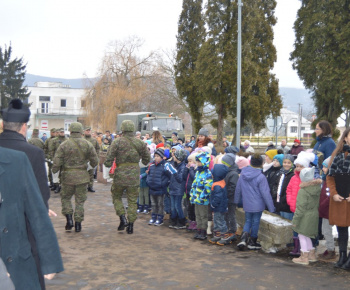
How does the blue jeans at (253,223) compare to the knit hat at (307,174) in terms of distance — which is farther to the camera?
the blue jeans at (253,223)

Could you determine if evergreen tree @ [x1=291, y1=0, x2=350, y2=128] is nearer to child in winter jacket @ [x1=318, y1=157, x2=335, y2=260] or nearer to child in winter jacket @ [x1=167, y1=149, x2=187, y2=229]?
child in winter jacket @ [x1=167, y1=149, x2=187, y2=229]

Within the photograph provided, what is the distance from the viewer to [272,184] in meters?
8.15

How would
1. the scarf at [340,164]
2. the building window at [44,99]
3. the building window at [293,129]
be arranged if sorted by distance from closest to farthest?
1. the scarf at [340,164]
2. the building window at [44,99]
3. the building window at [293,129]

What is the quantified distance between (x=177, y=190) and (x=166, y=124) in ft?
51.7

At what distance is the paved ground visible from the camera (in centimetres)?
560

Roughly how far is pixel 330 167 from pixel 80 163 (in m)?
4.73

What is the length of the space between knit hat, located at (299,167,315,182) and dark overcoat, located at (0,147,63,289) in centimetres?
496

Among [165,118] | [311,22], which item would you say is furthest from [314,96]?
[165,118]

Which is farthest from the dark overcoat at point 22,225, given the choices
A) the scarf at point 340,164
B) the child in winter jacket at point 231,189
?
the child in winter jacket at point 231,189

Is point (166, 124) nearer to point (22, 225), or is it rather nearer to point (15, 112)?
point (15, 112)

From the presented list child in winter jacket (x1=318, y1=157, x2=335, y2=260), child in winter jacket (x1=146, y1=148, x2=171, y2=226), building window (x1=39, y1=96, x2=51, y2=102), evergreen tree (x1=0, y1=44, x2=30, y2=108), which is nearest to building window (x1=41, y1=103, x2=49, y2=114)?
building window (x1=39, y1=96, x2=51, y2=102)

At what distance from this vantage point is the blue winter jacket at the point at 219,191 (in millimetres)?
7684

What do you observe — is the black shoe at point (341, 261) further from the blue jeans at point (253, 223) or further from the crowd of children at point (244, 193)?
the blue jeans at point (253, 223)

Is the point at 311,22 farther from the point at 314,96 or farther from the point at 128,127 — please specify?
the point at 128,127
